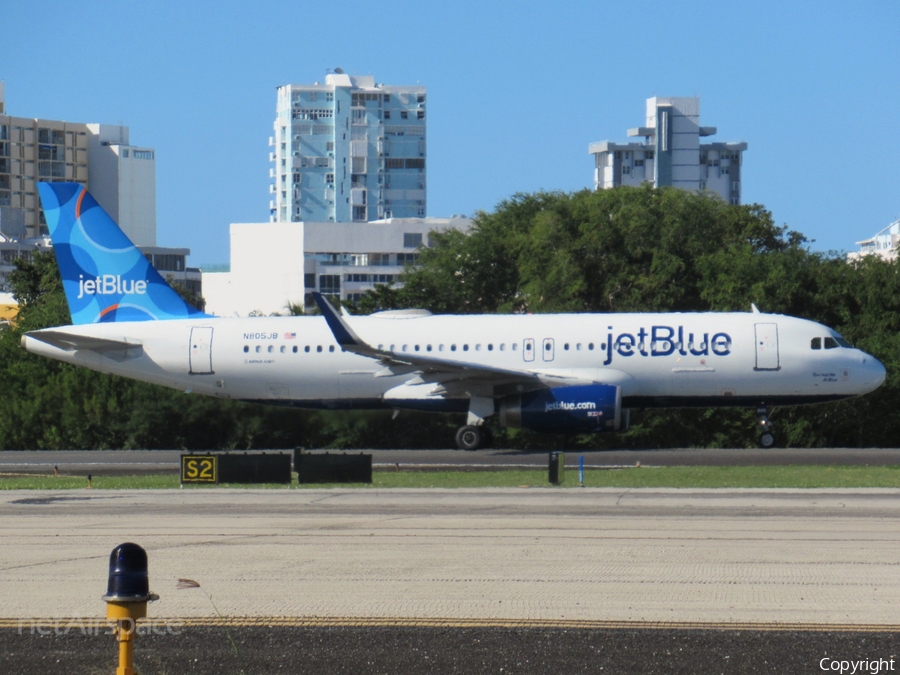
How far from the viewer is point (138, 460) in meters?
36.3

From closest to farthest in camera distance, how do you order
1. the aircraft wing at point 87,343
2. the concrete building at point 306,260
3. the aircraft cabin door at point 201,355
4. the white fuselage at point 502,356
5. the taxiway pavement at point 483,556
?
the taxiway pavement at point 483,556 → the white fuselage at point 502,356 → the aircraft wing at point 87,343 → the aircraft cabin door at point 201,355 → the concrete building at point 306,260

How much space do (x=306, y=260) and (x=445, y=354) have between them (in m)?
125

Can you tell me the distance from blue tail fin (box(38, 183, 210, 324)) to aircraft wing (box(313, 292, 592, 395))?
660 centimetres

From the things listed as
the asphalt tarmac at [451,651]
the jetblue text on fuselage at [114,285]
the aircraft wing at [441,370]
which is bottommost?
the asphalt tarmac at [451,651]

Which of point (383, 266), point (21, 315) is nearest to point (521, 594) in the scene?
point (21, 315)

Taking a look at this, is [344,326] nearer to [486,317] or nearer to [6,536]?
[486,317]

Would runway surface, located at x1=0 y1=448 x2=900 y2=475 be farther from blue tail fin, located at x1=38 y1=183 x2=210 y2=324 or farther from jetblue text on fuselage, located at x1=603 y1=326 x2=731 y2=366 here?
blue tail fin, located at x1=38 y1=183 x2=210 y2=324

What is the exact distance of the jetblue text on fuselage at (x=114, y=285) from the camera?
38.4 metres

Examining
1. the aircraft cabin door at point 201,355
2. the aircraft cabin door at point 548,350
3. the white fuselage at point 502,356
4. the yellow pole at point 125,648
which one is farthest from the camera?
the aircraft cabin door at point 201,355

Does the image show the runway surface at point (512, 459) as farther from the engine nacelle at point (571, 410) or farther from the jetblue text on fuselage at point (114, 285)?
the jetblue text on fuselage at point (114, 285)

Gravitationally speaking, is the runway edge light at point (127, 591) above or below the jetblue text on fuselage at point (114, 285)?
below

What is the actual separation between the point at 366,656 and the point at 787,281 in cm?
3717

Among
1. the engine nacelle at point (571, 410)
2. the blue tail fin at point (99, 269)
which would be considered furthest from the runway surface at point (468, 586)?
the blue tail fin at point (99, 269)

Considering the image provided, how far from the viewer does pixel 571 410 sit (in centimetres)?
3400
